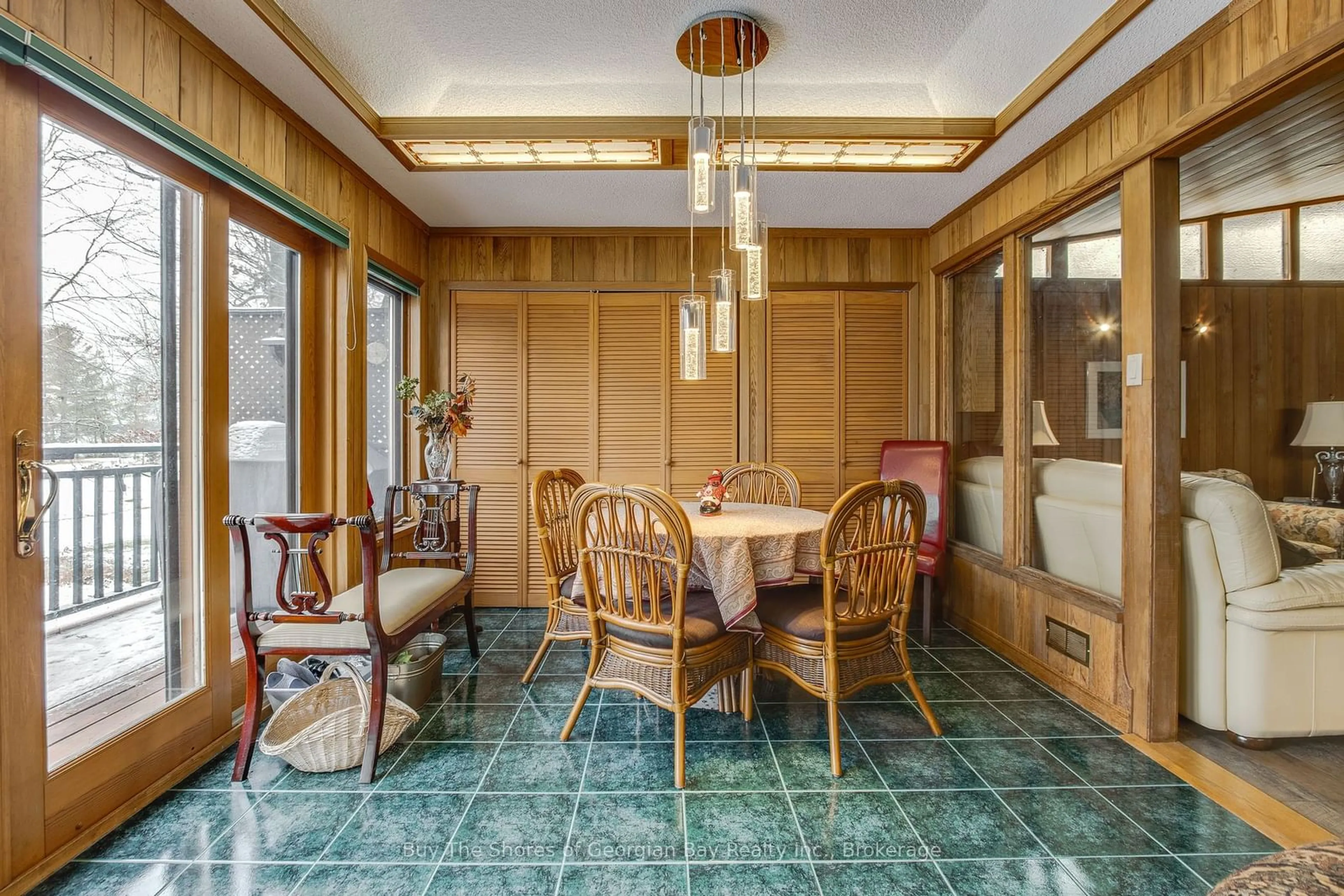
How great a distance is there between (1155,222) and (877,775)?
225 cm

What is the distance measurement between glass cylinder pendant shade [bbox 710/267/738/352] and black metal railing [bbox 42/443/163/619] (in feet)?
6.79

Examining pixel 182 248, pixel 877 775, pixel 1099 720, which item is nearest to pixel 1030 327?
pixel 1099 720

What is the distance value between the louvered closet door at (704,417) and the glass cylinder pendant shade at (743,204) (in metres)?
1.88

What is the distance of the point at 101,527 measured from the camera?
5.89 ft

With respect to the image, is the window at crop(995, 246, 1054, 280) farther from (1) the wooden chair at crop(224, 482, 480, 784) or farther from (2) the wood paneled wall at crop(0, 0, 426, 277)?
(2) the wood paneled wall at crop(0, 0, 426, 277)

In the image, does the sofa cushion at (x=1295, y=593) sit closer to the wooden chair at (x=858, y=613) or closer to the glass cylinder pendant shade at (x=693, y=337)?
the wooden chair at (x=858, y=613)

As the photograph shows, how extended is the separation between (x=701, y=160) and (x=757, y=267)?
0.45 metres

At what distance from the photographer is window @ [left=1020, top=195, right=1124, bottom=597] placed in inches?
96.7

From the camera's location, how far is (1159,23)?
75.1 inches

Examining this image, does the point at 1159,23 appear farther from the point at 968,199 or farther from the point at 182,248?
the point at 182,248

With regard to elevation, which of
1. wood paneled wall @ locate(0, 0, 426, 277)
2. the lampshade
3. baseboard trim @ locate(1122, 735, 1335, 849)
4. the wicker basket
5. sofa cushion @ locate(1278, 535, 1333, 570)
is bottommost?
baseboard trim @ locate(1122, 735, 1335, 849)

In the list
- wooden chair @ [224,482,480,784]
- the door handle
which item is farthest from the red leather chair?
the door handle

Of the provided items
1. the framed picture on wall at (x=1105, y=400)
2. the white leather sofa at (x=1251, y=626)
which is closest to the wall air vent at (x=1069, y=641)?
the white leather sofa at (x=1251, y=626)

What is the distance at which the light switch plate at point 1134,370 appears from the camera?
2215mm
